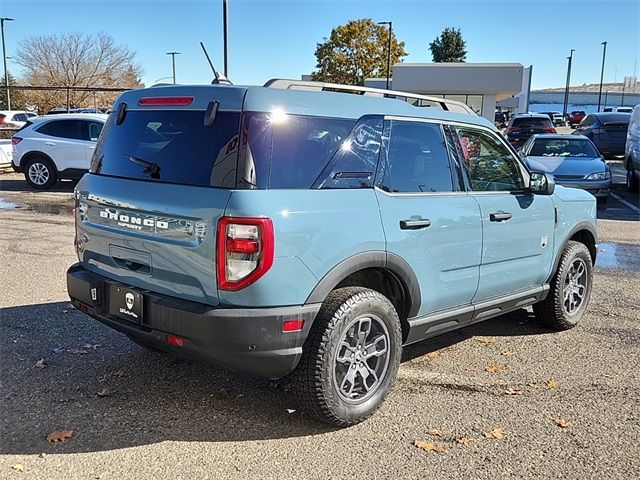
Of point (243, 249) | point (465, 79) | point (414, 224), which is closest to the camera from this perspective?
point (243, 249)

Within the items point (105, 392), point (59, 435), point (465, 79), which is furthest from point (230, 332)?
point (465, 79)

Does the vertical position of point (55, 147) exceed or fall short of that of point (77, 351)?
it exceeds it

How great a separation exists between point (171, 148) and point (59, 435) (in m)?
1.72

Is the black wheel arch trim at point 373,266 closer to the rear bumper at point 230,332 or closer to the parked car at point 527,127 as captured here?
the rear bumper at point 230,332

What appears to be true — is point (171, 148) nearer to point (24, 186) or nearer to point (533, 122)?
point (24, 186)

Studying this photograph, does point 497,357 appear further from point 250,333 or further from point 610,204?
point 610,204

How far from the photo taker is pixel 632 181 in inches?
594

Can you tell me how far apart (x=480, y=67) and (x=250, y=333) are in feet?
128

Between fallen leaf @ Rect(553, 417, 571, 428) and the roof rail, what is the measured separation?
226cm

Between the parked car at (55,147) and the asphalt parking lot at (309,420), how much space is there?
9122 millimetres

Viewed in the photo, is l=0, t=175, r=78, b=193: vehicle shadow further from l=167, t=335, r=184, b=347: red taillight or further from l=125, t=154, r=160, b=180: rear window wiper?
l=167, t=335, r=184, b=347: red taillight

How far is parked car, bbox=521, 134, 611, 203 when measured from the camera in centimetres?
1232

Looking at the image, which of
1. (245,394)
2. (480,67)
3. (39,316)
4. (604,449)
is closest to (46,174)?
(39,316)

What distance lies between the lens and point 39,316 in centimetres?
536
